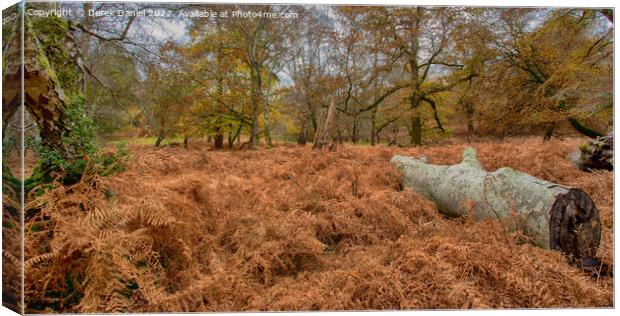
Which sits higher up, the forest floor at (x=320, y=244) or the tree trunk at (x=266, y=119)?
the tree trunk at (x=266, y=119)

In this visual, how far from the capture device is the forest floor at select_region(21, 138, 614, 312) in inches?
112

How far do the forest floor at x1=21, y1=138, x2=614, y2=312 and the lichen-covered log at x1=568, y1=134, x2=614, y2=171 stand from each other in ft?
0.36

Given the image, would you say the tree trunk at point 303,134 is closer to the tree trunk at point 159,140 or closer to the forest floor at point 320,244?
the forest floor at point 320,244

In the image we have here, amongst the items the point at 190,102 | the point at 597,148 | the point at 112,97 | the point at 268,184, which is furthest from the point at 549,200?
the point at 112,97

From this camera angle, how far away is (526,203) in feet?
11.1

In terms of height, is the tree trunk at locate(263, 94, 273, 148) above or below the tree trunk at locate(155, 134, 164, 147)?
above

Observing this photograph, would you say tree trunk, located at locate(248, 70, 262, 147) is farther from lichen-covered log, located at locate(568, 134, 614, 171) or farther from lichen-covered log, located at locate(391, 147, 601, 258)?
lichen-covered log, located at locate(568, 134, 614, 171)

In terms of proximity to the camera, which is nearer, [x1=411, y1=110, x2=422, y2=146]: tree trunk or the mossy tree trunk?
the mossy tree trunk

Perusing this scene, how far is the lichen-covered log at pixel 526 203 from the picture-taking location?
10.4 feet

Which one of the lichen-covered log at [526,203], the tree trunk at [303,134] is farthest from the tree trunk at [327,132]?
the lichen-covered log at [526,203]

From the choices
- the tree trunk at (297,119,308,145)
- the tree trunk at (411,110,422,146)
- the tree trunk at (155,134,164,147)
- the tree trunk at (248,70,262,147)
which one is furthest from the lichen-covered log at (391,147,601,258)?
the tree trunk at (155,134,164,147)

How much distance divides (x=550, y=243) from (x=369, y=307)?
5.17ft

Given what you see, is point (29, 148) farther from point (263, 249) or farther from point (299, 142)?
point (299, 142)

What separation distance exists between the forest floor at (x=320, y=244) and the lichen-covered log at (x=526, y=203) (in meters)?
0.14
